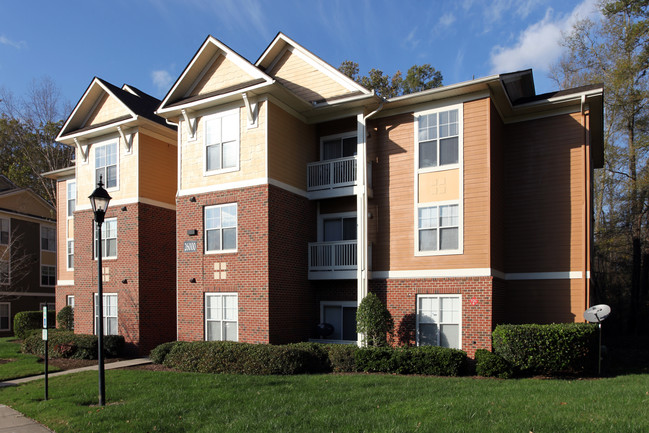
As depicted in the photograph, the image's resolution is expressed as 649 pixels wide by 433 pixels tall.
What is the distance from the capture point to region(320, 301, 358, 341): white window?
1684 cm

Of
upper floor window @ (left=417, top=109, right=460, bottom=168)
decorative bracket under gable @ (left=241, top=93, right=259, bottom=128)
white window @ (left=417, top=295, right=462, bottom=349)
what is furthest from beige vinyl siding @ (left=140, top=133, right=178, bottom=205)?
white window @ (left=417, top=295, right=462, bottom=349)

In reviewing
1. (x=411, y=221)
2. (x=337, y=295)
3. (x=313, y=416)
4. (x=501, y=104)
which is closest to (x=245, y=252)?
(x=337, y=295)

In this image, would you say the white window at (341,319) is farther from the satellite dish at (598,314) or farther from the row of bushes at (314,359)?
the satellite dish at (598,314)

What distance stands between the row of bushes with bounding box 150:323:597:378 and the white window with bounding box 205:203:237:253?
319cm

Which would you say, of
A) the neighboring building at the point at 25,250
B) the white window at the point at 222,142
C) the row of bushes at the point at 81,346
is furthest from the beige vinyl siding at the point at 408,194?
the neighboring building at the point at 25,250

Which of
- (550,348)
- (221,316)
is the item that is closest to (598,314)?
(550,348)

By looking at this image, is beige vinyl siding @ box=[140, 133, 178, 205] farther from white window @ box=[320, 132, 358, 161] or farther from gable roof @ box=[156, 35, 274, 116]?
white window @ box=[320, 132, 358, 161]

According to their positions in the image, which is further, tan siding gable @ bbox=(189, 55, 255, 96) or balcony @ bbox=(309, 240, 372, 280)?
tan siding gable @ bbox=(189, 55, 255, 96)

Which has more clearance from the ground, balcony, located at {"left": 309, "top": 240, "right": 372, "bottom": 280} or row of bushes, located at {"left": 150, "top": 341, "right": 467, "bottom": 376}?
balcony, located at {"left": 309, "top": 240, "right": 372, "bottom": 280}

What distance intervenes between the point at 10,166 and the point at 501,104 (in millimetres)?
38633

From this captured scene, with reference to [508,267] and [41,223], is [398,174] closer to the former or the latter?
[508,267]

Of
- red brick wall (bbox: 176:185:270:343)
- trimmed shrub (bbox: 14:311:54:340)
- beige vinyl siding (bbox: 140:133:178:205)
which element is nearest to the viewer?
red brick wall (bbox: 176:185:270:343)

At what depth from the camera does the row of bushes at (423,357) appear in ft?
40.8

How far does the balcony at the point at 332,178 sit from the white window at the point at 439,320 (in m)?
4.23
